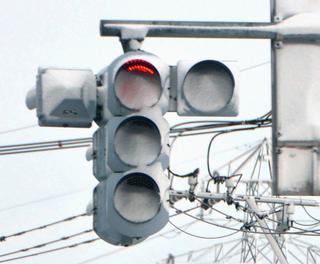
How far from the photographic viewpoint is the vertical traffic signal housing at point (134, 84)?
649cm

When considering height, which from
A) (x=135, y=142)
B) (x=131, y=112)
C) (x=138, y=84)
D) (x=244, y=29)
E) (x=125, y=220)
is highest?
(x=244, y=29)

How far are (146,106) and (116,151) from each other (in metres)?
0.29

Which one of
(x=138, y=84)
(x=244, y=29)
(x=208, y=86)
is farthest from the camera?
(x=244, y=29)

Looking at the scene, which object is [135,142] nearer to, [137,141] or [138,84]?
[137,141]

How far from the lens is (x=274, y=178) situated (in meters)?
6.95

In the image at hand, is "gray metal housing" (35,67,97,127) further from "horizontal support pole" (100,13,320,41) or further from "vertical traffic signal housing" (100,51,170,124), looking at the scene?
"horizontal support pole" (100,13,320,41)

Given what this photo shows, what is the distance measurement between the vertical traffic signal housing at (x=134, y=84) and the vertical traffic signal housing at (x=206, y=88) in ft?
0.29

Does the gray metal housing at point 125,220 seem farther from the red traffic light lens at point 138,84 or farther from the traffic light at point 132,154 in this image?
the red traffic light lens at point 138,84

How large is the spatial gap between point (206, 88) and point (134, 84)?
0.40 metres

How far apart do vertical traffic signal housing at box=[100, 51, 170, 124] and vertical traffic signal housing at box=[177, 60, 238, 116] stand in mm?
88

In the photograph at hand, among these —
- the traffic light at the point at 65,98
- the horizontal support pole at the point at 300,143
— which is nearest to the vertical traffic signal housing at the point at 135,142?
the traffic light at the point at 65,98

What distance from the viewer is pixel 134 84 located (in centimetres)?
656

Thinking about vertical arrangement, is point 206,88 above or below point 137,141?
above

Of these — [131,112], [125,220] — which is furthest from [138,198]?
[131,112]
